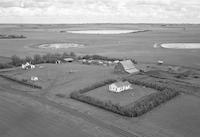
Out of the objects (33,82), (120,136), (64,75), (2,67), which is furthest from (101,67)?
(120,136)

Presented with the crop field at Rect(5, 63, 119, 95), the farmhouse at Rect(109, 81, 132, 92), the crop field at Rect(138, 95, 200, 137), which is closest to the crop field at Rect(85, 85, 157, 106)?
the farmhouse at Rect(109, 81, 132, 92)

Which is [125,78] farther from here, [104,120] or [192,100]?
[104,120]

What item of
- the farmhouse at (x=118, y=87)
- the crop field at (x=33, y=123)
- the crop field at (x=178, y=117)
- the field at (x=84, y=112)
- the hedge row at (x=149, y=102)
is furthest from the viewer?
the farmhouse at (x=118, y=87)

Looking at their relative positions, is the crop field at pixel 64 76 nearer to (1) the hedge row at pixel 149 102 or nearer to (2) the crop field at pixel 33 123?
(2) the crop field at pixel 33 123

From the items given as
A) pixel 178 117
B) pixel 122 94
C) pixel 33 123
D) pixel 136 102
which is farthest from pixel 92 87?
pixel 178 117

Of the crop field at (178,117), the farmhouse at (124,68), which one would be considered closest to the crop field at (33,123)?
the crop field at (178,117)

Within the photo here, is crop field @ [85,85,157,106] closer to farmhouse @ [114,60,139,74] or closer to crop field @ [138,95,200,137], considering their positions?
crop field @ [138,95,200,137]
